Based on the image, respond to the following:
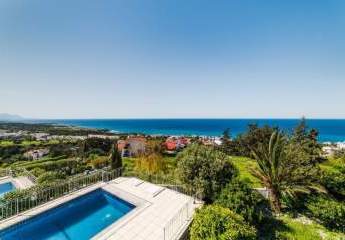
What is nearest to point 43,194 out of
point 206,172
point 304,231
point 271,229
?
point 206,172

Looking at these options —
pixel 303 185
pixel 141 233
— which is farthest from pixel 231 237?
pixel 303 185

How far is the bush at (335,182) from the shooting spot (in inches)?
494

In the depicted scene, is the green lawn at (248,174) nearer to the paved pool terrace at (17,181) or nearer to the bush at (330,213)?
the bush at (330,213)

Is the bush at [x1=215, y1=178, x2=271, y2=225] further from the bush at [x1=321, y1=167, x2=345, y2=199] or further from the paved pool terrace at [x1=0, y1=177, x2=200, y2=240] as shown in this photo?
the bush at [x1=321, y1=167, x2=345, y2=199]

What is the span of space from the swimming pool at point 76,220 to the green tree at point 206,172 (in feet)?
12.0

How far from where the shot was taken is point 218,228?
22.3ft

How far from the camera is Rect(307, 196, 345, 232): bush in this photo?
387 inches

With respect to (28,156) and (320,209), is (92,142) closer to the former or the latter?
(28,156)

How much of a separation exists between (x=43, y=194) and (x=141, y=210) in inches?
222

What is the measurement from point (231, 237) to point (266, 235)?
13.4ft

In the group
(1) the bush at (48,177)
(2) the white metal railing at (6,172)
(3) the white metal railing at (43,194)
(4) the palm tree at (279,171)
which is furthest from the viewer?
(2) the white metal railing at (6,172)

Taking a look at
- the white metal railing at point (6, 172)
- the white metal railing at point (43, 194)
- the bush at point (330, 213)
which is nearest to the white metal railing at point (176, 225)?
the bush at point (330, 213)

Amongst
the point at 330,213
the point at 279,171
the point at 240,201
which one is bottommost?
the point at 330,213

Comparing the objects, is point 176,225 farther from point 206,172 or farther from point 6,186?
point 6,186
